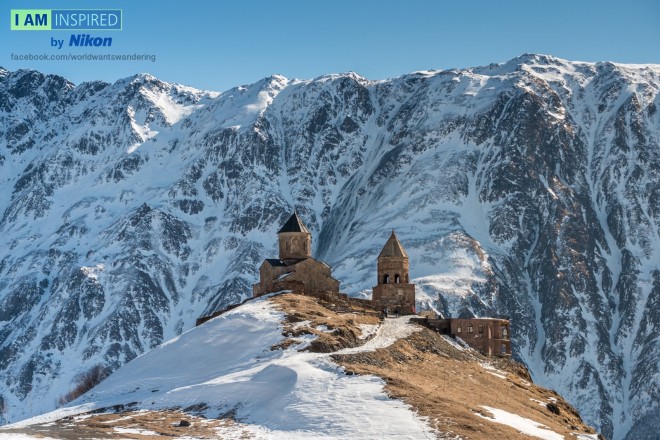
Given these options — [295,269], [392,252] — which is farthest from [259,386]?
[392,252]

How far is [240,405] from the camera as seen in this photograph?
76875 mm

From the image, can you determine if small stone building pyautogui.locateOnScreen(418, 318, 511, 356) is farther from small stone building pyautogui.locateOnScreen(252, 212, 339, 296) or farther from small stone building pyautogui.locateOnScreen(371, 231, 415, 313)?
small stone building pyautogui.locateOnScreen(252, 212, 339, 296)

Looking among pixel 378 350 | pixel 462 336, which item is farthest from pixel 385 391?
pixel 462 336

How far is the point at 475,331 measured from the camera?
11419 cm

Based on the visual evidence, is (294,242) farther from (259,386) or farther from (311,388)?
(311,388)

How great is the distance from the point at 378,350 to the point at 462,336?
2527 cm

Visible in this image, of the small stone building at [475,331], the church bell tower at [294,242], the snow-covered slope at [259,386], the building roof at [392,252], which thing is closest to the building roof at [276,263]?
the church bell tower at [294,242]

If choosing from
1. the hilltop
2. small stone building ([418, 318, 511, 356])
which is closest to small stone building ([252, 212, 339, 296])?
the hilltop

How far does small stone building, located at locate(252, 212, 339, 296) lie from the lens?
384 feet

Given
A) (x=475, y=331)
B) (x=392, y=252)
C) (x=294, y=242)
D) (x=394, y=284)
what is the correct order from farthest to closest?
1. (x=392, y=252)
2. (x=294, y=242)
3. (x=394, y=284)
4. (x=475, y=331)

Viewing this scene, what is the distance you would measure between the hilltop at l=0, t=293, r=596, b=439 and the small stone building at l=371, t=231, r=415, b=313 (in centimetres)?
1096

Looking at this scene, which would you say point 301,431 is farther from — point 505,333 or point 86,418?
point 505,333

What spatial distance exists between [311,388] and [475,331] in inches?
1610

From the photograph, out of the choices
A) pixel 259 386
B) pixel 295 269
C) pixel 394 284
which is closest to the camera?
pixel 259 386
